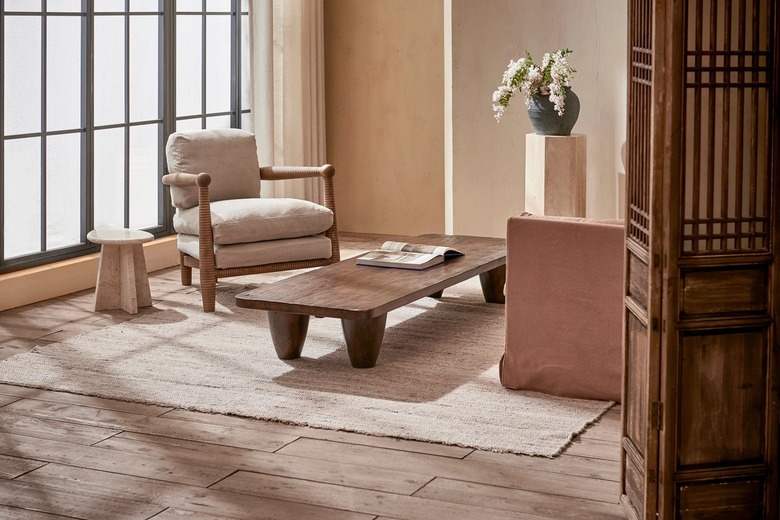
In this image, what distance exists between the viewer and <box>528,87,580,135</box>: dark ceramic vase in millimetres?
6758

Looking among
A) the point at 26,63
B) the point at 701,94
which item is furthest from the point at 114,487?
the point at 26,63

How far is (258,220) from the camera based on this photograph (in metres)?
6.16

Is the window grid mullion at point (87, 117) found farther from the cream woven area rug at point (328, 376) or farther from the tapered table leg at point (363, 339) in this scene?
the tapered table leg at point (363, 339)

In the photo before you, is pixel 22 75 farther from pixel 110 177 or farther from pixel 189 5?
pixel 189 5

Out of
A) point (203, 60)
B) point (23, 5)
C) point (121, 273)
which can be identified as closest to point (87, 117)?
point (23, 5)

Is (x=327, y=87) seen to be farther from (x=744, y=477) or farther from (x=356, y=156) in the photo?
(x=744, y=477)

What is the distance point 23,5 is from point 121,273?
1.56 metres

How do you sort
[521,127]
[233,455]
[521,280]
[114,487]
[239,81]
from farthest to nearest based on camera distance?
[239,81] < [521,127] < [521,280] < [233,455] < [114,487]

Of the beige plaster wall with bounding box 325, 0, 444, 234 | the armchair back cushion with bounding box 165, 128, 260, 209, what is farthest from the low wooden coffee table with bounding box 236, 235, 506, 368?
the beige plaster wall with bounding box 325, 0, 444, 234

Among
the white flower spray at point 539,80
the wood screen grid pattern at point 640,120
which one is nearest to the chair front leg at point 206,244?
the white flower spray at point 539,80

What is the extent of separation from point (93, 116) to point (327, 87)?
2.29 m

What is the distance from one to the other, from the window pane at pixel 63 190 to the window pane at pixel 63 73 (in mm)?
107

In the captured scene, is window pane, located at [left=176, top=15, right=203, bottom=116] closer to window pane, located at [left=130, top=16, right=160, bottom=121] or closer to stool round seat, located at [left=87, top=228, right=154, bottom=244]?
window pane, located at [left=130, top=16, right=160, bottom=121]

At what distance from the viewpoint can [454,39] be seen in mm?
7469
